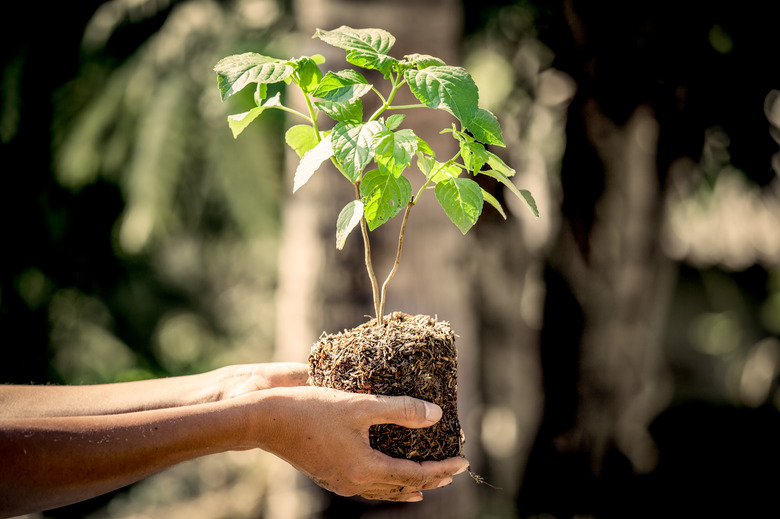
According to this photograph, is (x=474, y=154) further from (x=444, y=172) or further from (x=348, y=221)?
(x=348, y=221)

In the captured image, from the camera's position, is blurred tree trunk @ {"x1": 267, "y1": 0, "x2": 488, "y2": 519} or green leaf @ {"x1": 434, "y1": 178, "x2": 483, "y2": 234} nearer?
green leaf @ {"x1": 434, "y1": 178, "x2": 483, "y2": 234}

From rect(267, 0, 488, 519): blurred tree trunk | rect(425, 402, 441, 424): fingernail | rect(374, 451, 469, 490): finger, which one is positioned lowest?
rect(374, 451, 469, 490): finger

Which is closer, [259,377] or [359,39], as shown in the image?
[359,39]

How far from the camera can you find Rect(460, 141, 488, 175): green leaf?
4.03ft

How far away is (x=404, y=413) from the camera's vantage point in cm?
118

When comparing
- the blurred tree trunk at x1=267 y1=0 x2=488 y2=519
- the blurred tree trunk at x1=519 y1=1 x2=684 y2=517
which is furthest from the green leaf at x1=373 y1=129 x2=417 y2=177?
the blurred tree trunk at x1=519 y1=1 x2=684 y2=517

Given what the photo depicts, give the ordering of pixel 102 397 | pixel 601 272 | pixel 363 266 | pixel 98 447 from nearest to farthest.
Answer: pixel 98 447 → pixel 102 397 → pixel 363 266 → pixel 601 272

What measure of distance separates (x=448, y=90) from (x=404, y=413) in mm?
602

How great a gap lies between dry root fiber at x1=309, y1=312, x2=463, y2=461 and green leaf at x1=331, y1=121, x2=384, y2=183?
347mm

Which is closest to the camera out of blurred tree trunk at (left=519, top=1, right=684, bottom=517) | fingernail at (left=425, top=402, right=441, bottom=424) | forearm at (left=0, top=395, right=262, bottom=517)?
forearm at (left=0, top=395, right=262, bottom=517)

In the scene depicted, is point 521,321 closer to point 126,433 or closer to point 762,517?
point 762,517

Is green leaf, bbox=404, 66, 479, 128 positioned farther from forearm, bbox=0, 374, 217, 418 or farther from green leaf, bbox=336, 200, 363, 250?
forearm, bbox=0, 374, 217, 418

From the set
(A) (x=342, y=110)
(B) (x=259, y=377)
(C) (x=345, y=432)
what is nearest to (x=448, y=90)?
(A) (x=342, y=110)

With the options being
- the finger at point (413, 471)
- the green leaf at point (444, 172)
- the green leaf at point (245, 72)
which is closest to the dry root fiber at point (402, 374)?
the finger at point (413, 471)
